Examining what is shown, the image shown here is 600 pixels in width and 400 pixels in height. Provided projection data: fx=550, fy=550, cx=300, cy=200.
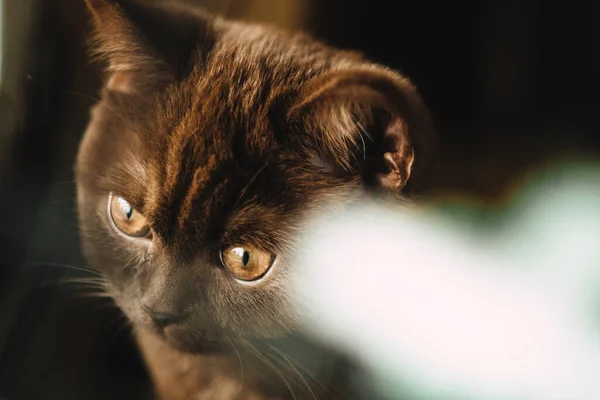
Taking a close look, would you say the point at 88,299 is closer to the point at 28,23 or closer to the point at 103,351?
the point at 103,351

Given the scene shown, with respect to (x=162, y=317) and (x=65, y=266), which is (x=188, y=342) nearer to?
(x=162, y=317)

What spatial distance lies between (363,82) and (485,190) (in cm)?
36

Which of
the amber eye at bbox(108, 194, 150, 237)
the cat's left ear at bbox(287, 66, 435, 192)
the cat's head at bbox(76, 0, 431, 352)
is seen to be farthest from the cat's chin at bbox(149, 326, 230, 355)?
the cat's left ear at bbox(287, 66, 435, 192)

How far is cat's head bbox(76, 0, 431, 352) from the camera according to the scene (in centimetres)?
64

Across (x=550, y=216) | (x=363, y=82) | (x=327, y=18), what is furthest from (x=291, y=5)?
(x=550, y=216)

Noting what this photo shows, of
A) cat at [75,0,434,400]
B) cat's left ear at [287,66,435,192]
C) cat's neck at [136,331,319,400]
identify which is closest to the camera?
cat's left ear at [287,66,435,192]

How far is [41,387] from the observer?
0.78 meters

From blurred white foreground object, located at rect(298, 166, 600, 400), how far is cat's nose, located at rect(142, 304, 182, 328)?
6.5 inches

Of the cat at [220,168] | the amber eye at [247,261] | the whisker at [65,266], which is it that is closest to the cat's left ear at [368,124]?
the cat at [220,168]

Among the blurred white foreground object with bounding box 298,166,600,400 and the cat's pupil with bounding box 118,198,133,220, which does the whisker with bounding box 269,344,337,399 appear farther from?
the cat's pupil with bounding box 118,198,133,220

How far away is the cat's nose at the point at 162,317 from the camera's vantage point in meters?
0.68

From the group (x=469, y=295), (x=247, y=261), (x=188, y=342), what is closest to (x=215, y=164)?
(x=247, y=261)

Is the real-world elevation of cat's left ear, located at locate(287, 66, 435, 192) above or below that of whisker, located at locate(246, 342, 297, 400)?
above

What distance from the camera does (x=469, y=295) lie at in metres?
0.70
